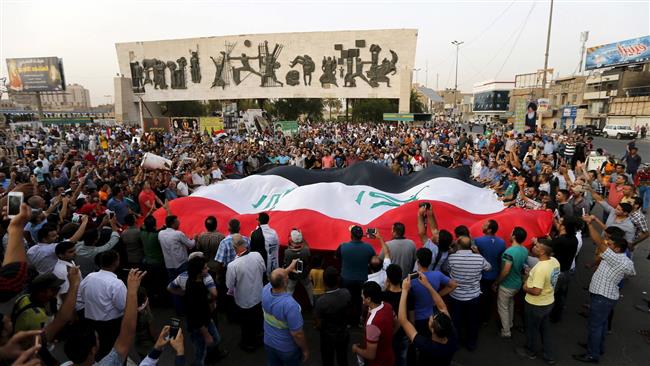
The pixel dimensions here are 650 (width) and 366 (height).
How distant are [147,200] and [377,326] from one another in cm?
580

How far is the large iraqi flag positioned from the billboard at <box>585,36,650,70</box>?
47388mm

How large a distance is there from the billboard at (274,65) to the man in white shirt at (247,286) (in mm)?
33955

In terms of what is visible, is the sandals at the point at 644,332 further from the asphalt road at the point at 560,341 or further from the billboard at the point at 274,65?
the billboard at the point at 274,65

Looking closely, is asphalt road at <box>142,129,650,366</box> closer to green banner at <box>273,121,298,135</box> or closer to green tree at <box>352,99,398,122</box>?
green banner at <box>273,121,298,135</box>

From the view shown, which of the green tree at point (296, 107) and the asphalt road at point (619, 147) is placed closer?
the asphalt road at point (619, 147)

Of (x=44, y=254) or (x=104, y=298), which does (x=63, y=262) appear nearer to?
(x=44, y=254)

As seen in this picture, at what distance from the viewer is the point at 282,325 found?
3.22 metres

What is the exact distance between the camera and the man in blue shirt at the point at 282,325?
Result: 3164 mm

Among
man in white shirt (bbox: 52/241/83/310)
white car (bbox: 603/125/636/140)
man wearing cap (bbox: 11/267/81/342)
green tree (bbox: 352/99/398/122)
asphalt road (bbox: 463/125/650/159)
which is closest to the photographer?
man wearing cap (bbox: 11/267/81/342)

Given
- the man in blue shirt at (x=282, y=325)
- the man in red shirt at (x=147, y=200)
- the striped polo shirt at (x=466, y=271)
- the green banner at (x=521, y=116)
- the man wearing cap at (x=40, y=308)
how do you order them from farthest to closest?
the green banner at (x=521, y=116), the man in red shirt at (x=147, y=200), the striped polo shirt at (x=466, y=271), the man in blue shirt at (x=282, y=325), the man wearing cap at (x=40, y=308)

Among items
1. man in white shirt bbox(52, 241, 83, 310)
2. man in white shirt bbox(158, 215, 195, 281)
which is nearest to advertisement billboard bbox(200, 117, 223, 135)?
man in white shirt bbox(158, 215, 195, 281)

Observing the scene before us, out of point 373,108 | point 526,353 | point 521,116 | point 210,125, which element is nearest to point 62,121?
point 210,125

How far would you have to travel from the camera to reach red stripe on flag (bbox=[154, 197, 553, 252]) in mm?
5480

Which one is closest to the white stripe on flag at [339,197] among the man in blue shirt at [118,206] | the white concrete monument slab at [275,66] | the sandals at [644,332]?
the man in blue shirt at [118,206]
